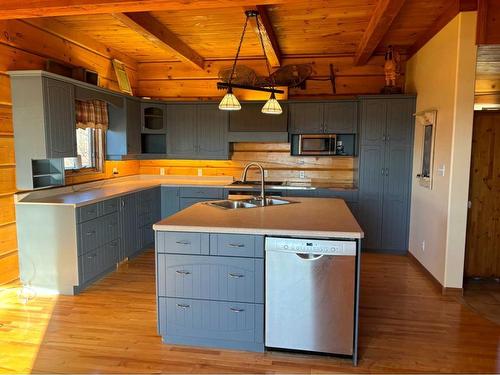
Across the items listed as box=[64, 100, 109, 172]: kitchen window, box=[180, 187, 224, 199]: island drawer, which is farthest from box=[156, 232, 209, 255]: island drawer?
box=[180, 187, 224, 199]: island drawer

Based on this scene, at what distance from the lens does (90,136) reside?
497 cm

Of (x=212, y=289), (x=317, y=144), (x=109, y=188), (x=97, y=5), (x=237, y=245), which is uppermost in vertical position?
(x=97, y=5)

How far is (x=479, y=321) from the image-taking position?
124 inches

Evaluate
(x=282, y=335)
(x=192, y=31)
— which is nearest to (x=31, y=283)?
(x=282, y=335)

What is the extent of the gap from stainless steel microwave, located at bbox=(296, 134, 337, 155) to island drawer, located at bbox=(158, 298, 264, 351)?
10.8ft

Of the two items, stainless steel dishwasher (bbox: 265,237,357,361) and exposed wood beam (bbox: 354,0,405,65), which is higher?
exposed wood beam (bbox: 354,0,405,65)

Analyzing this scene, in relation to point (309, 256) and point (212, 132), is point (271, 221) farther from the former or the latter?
point (212, 132)

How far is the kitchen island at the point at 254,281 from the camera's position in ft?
8.05

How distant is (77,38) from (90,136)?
1200 mm

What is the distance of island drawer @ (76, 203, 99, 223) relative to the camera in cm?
364

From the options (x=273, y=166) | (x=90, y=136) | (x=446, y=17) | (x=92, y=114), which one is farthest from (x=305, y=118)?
(x=90, y=136)

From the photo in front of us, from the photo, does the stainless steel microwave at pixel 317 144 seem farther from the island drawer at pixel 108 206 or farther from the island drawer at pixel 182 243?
the island drawer at pixel 182 243

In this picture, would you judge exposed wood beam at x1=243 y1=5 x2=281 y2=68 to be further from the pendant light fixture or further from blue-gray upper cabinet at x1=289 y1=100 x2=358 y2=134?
blue-gray upper cabinet at x1=289 y1=100 x2=358 y2=134

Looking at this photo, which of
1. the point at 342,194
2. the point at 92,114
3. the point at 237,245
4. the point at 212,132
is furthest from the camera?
the point at 212,132
